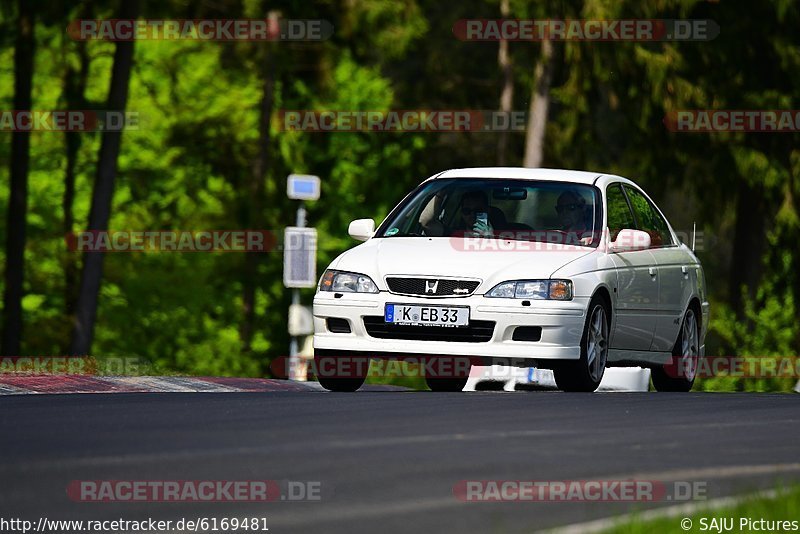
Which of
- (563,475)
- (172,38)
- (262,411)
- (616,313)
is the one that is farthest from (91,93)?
(563,475)

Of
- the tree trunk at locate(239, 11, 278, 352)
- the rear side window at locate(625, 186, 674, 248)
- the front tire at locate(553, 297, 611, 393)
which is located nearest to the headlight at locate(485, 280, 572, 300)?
the front tire at locate(553, 297, 611, 393)

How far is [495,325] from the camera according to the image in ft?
43.4

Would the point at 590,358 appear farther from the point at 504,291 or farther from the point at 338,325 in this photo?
the point at 338,325

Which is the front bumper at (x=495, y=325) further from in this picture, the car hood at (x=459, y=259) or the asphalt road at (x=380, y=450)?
the asphalt road at (x=380, y=450)

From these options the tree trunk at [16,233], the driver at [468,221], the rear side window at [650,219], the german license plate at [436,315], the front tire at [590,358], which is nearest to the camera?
the german license plate at [436,315]

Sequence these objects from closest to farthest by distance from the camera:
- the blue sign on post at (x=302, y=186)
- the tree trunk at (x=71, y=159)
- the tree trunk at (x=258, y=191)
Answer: the blue sign on post at (x=302, y=186) < the tree trunk at (x=71, y=159) < the tree trunk at (x=258, y=191)

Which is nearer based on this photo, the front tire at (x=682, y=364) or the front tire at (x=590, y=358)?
the front tire at (x=590, y=358)

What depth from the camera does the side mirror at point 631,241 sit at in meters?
14.2

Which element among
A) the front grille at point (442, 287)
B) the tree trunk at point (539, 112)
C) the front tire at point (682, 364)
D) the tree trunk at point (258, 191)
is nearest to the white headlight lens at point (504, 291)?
the front grille at point (442, 287)

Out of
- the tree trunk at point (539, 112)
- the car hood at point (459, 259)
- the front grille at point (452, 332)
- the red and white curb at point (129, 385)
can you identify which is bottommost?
the red and white curb at point (129, 385)

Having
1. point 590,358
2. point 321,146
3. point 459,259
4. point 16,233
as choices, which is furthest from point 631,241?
point 321,146

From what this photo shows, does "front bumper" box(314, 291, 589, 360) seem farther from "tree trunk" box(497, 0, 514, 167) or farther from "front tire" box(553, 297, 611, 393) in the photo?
"tree trunk" box(497, 0, 514, 167)

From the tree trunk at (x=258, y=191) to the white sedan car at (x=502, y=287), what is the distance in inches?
1065

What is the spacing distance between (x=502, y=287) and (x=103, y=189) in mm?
17051
